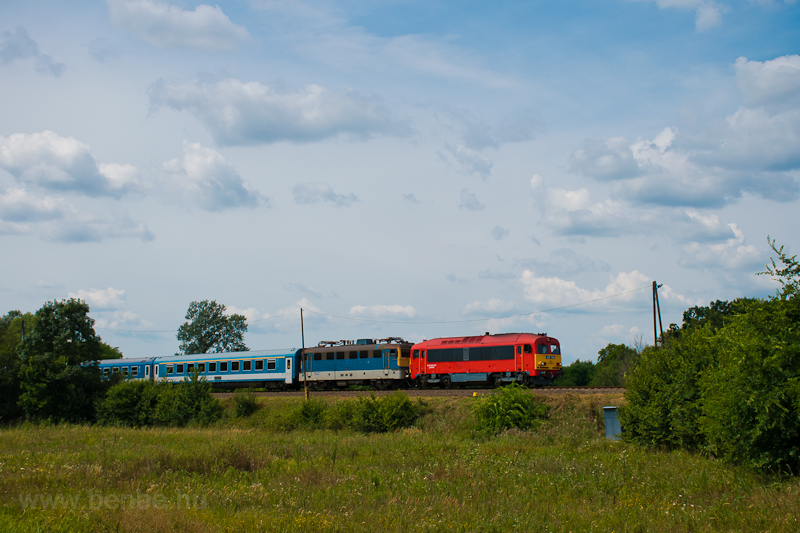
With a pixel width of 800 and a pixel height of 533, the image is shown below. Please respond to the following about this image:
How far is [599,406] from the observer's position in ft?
81.4

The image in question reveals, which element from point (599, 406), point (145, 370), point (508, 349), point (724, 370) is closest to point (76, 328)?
point (145, 370)

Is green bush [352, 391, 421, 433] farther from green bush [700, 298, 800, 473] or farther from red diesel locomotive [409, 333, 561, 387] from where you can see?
green bush [700, 298, 800, 473]

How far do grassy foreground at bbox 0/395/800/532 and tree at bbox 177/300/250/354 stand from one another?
6947 centimetres

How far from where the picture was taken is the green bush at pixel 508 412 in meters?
23.2

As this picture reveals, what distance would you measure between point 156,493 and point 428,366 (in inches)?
1055

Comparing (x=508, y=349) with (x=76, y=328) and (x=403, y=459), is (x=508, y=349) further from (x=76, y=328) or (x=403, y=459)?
(x=76, y=328)

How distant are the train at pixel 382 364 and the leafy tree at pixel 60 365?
375 cm

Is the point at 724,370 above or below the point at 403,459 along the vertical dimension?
above

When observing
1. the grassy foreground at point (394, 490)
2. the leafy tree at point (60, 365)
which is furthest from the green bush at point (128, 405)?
the grassy foreground at point (394, 490)

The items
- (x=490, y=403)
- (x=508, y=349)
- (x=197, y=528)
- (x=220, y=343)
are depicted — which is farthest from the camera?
(x=220, y=343)

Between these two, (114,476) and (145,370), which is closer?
(114,476)

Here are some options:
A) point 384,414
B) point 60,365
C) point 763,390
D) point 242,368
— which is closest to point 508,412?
point 384,414

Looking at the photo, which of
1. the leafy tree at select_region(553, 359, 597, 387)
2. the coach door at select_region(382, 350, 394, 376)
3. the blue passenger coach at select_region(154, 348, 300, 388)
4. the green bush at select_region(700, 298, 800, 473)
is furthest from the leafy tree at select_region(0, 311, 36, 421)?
the leafy tree at select_region(553, 359, 597, 387)

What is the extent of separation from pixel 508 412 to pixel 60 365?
3078cm
